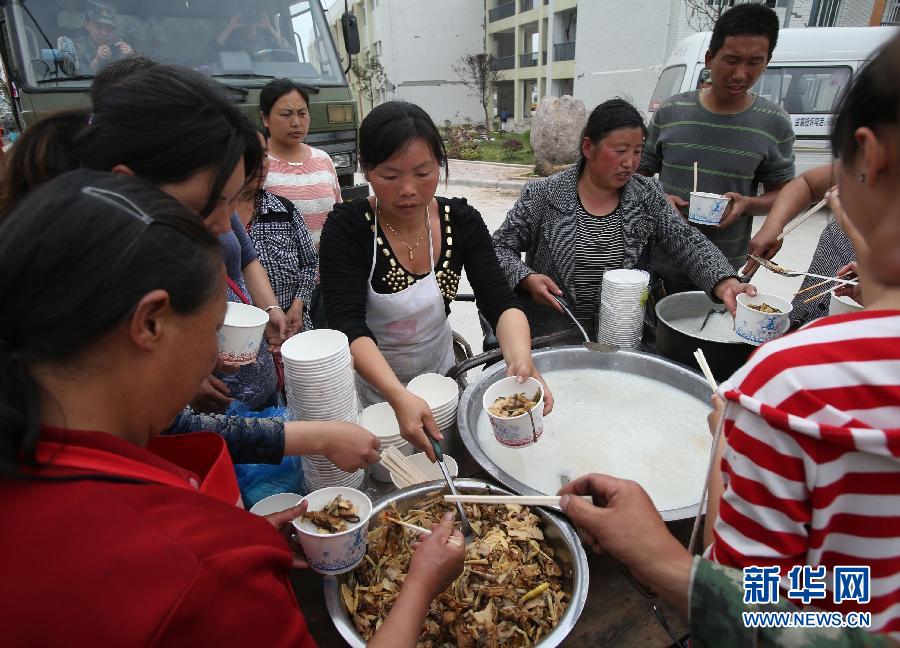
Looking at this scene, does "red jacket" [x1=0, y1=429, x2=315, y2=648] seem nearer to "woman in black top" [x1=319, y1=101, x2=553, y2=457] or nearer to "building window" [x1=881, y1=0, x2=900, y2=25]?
A: "woman in black top" [x1=319, y1=101, x2=553, y2=457]

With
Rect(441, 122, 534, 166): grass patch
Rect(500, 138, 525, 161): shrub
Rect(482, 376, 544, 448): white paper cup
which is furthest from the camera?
Rect(500, 138, 525, 161): shrub

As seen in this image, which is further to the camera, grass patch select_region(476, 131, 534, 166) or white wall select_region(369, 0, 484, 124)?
white wall select_region(369, 0, 484, 124)

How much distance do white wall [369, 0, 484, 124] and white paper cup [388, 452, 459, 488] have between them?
2822cm

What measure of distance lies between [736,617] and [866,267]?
523 mm

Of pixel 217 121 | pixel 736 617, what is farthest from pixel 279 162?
pixel 736 617

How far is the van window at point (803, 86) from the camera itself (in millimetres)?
6980

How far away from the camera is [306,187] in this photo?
11.5 feet

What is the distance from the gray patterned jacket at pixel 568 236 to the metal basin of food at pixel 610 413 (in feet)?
1.61

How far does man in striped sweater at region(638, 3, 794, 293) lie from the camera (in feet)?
8.64

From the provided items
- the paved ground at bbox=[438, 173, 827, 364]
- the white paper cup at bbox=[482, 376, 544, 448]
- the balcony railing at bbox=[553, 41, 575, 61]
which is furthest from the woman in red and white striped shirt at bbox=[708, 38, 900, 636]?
the balcony railing at bbox=[553, 41, 575, 61]

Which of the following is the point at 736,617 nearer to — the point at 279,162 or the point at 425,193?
the point at 425,193

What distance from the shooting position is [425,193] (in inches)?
72.7

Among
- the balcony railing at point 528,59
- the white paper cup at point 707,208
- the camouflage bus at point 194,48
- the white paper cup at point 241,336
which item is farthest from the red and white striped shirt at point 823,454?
the balcony railing at point 528,59

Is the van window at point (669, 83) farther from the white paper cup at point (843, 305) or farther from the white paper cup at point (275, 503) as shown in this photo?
the white paper cup at point (275, 503)
